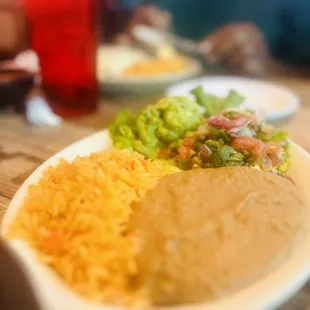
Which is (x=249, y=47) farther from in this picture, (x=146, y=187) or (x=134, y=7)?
(x=146, y=187)

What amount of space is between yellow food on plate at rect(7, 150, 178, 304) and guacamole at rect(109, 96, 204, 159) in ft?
0.67

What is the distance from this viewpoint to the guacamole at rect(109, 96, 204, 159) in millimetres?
1220

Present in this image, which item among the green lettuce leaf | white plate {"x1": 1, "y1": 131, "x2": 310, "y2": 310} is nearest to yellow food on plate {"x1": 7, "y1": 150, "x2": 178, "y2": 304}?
white plate {"x1": 1, "y1": 131, "x2": 310, "y2": 310}

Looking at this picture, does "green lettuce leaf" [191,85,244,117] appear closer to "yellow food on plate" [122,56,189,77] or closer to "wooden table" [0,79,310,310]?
"wooden table" [0,79,310,310]

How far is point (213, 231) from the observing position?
2.53 ft

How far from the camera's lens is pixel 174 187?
0.89m

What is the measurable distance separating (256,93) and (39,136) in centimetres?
93

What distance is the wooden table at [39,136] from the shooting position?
1322 mm

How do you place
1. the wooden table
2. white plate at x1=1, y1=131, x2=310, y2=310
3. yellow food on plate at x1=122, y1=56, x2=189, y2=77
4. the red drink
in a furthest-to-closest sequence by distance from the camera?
1. yellow food on plate at x1=122, y1=56, x2=189, y2=77
2. the red drink
3. the wooden table
4. white plate at x1=1, y1=131, x2=310, y2=310

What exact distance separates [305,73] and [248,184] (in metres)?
1.87

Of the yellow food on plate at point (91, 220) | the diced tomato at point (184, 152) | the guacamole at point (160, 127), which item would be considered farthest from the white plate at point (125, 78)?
the yellow food on plate at point (91, 220)

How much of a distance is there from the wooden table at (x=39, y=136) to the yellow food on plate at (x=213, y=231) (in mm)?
483

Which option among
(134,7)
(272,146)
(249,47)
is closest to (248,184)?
(272,146)

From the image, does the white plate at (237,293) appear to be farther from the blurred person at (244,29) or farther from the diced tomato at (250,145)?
the blurred person at (244,29)
